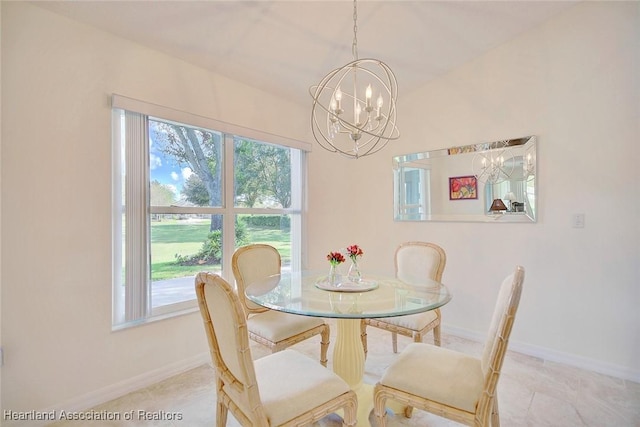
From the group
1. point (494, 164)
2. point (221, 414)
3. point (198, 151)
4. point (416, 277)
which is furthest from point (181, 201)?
point (494, 164)

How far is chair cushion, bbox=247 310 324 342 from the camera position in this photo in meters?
2.02

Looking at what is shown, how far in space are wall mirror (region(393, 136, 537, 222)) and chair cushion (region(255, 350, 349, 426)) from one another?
224 centimetres

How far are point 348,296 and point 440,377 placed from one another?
0.58 m

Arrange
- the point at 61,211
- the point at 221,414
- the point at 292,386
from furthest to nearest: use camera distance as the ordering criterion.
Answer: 1. the point at 61,211
2. the point at 221,414
3. the point at 292,386

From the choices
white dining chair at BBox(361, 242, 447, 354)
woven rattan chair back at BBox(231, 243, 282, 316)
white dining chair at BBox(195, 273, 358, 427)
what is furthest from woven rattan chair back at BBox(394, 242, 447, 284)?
white dining chair at BBox(195, 273, 358, 427)

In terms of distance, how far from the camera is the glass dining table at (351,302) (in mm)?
1505

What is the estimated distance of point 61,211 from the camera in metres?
1.85

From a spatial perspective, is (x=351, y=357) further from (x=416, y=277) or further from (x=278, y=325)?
(x=416, y=277)

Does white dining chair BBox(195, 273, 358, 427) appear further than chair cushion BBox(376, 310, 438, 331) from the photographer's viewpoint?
No

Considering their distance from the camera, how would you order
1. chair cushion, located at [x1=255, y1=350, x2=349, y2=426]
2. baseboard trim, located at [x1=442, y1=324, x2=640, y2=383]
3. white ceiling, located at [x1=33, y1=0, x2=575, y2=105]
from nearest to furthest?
chair cushion, located at [x1=255, y1=350, x2=349, y2=426], white ceiling, located at [x1=33, y1=0, x2=575, y2=105], baseboard trim, located at [x1=442, y1=324, x2=640, y2=383]

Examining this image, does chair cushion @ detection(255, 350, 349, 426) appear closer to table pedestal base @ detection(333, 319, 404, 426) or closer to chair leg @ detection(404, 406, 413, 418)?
table pedestal base @ detection(333, 319, 404, 426)

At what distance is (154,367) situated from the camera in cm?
223

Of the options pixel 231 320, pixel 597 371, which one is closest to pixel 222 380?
pixel 231 320

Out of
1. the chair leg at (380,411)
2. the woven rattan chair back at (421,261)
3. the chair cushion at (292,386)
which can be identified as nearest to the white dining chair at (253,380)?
the chair cushion at (292,386)
